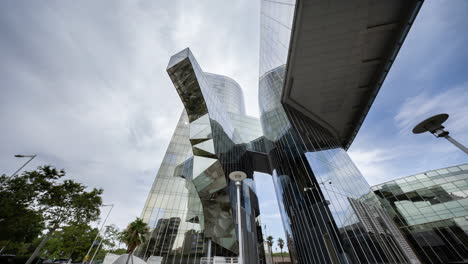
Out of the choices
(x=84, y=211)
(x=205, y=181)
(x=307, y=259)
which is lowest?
(x=307, y=259)

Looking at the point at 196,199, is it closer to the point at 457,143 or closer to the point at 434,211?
the point at 457,143

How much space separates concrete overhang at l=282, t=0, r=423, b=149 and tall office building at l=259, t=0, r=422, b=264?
0.06 meters

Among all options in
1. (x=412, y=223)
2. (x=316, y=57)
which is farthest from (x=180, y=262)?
(x=412, y=223)

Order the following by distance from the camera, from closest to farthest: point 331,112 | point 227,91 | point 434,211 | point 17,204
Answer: point 17,204, point 434,211, point 331,112, point 227,91

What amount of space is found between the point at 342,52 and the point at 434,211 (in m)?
19.9

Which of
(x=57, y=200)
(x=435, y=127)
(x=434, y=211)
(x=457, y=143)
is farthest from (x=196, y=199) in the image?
(x=434, y=211)

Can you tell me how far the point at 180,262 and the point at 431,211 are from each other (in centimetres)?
2841

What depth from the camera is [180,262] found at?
17453mm

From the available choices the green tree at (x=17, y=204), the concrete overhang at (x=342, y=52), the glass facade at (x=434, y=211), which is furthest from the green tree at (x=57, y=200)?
the glass facade at (x=434, y=211)

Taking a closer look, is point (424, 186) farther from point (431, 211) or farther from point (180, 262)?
point (180, 262)

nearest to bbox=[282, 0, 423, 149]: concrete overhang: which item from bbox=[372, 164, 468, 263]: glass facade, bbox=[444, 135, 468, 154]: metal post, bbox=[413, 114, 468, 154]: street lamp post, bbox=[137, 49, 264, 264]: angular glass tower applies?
bbox=[413, 114, 468, 154]: street lamp post

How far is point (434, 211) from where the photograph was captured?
15.9 m

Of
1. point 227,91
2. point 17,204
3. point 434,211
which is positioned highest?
point 227,91

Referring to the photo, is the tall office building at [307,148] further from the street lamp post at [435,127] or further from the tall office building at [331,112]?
the street lamp post at [435,127]
